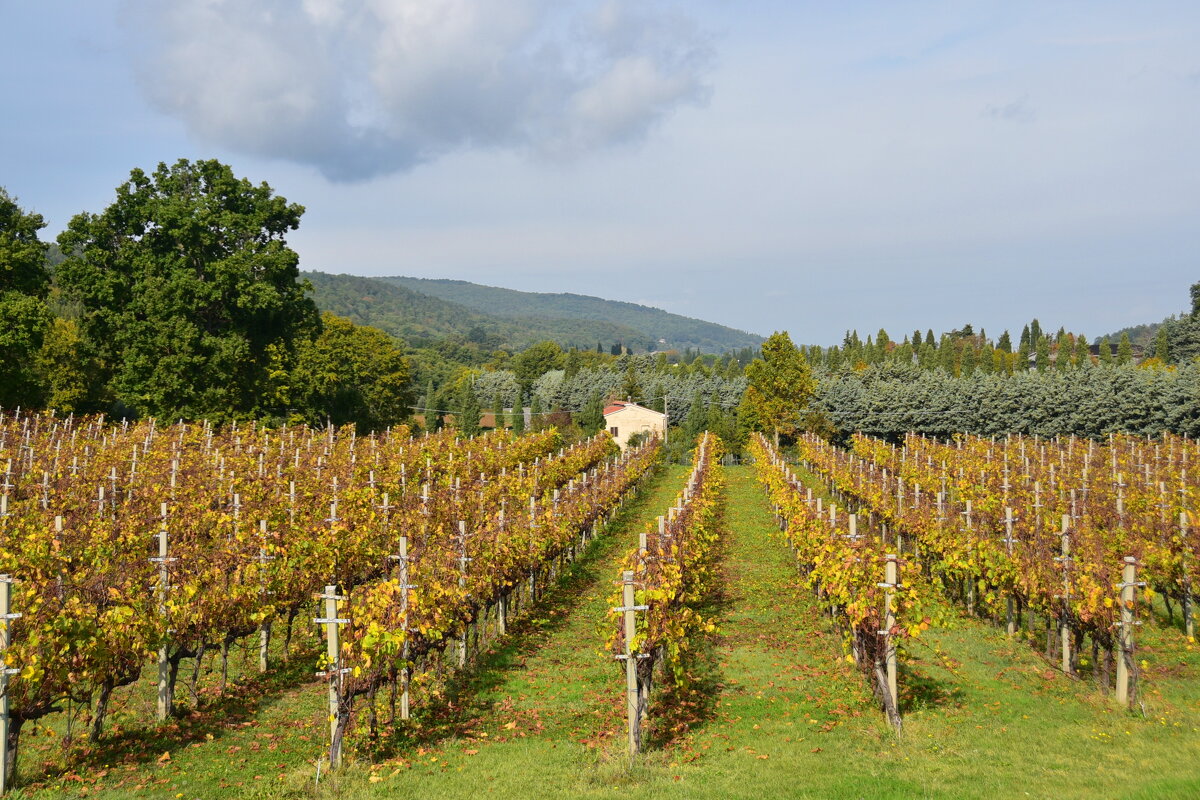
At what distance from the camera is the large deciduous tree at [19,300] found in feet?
99.8

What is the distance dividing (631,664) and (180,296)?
31.7m

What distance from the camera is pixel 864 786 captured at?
7984mm

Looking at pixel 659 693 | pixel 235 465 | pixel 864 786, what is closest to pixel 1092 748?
pixel 864 786

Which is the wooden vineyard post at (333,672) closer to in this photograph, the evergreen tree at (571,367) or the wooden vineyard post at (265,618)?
the wooden vineyard post at (265,618)

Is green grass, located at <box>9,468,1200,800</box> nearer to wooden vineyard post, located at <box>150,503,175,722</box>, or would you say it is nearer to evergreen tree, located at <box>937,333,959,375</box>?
wooden vineyard post, located at <box>150,503,175,722</box>

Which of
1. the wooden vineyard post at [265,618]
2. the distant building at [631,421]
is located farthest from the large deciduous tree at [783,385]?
the wooden vineyard post at [265,618]

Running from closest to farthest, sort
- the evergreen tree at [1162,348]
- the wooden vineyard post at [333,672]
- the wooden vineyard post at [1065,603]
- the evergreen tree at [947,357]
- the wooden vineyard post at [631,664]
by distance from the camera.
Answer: the wooden vineyard post at [333,672], the wooden vineyard post at [631,664], the wooden vineyard post at [1065,603], the evergreen tree at [1162,348], the evergreen tree at [947,357]

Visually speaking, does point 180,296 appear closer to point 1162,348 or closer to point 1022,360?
point 1162,348

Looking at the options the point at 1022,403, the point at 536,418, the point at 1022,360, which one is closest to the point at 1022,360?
the point at 1022,360

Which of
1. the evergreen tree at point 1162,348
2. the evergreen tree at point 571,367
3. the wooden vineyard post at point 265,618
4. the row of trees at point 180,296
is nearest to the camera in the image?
the wooden vineyard post at point 265,618

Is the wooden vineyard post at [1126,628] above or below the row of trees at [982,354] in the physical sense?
below

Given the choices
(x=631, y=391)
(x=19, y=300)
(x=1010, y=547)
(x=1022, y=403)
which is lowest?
(x=1010, y=547)

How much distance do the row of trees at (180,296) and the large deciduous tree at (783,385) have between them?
29.1m

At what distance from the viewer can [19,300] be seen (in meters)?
30.6
